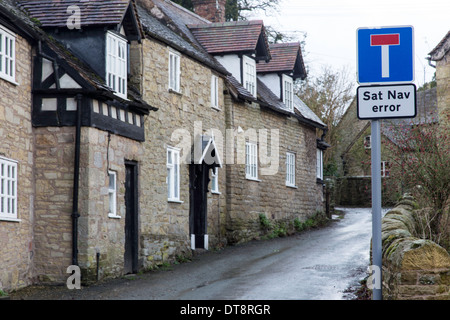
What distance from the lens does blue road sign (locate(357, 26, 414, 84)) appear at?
23.0 feet

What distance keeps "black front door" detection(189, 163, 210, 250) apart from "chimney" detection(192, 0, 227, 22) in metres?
10.6

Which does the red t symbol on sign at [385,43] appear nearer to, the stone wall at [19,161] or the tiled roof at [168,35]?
the stone wall at [19,161]

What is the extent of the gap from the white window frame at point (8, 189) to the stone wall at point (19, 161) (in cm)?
10

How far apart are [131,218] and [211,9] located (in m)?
15.5

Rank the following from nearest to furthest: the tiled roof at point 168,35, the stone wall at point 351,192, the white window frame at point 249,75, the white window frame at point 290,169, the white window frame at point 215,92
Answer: the tiled roof at point 168,35 → the white window frame at point 215,92 → the white window frame at point 249,75 → the white window frame at point 290,169 → the stone wall at point 351,192

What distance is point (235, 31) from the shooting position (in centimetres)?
2533

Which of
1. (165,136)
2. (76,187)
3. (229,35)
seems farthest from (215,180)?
(76,187)

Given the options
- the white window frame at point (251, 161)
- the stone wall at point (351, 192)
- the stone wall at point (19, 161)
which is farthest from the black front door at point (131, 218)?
the stone wall at point (351, 192)

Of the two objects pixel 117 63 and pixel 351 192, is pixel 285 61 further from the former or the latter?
pixel 351 192

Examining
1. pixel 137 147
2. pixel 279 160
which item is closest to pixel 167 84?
pixel 137 147

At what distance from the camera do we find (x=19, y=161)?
14.1 m

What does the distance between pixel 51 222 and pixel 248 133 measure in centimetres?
1105

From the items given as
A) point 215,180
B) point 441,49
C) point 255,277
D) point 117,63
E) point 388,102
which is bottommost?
point 255,277

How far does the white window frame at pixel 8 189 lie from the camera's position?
44.2 ft
